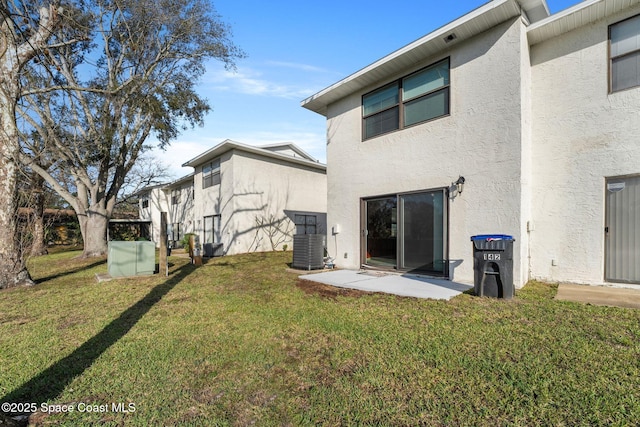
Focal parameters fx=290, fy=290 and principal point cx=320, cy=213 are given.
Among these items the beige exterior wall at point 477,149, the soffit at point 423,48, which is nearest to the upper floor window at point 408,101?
the beige exterior wall at point 477,149

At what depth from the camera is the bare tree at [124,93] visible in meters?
12.3

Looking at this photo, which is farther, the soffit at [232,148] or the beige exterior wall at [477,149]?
the soffit at [232,148]

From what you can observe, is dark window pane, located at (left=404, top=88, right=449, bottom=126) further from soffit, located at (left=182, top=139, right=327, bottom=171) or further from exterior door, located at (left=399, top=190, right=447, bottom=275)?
soffit, located at (left=182, top=139, right=327, bottom=171)

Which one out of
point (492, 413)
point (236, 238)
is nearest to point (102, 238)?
point (236, 238)

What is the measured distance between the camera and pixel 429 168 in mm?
6727

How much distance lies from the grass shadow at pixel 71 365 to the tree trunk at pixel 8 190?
451 cm

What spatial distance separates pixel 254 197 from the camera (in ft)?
47.8

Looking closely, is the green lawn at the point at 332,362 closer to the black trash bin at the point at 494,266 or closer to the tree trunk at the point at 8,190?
the black trash bin at the point at 494,266

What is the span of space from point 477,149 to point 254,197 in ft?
35.4

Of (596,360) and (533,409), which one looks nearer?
(533,409)

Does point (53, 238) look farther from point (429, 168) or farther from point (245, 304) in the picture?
point (429, 168)

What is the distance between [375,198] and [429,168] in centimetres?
171

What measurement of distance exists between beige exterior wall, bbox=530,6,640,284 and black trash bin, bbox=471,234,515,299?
73.7 inches

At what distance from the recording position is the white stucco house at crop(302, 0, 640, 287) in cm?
525
